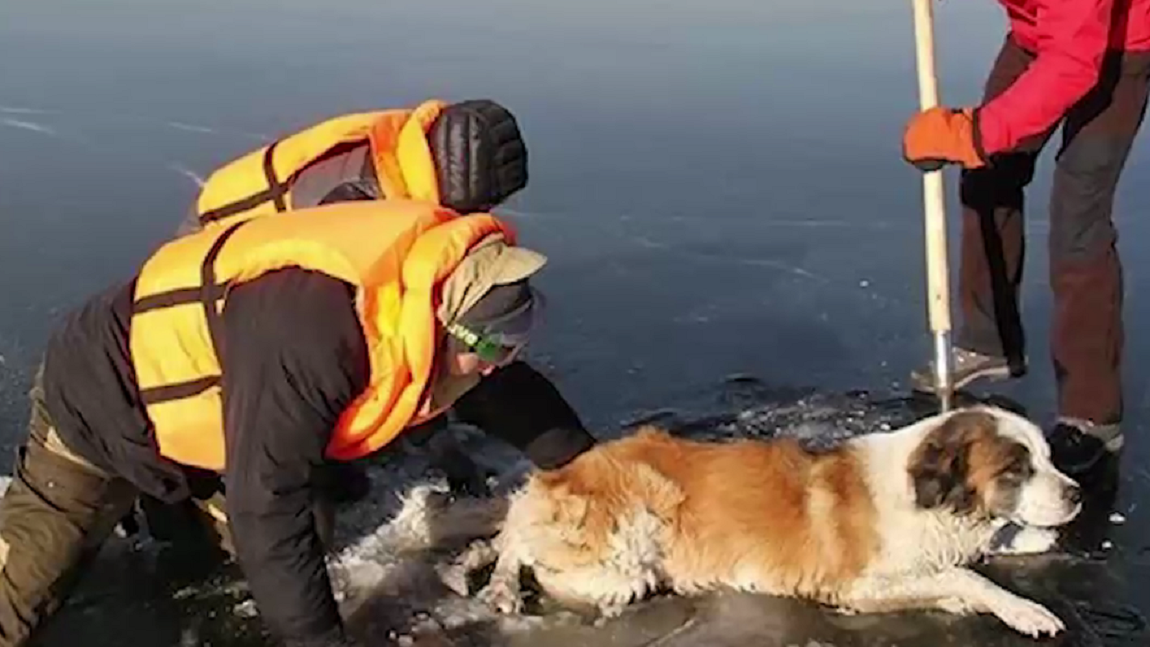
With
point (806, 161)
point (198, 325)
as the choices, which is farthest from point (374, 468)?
point (806, 161)

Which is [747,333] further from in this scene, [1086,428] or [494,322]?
[494,322]

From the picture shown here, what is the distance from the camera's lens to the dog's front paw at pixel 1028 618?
4.16 m

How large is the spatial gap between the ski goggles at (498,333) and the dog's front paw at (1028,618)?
1.64 metres

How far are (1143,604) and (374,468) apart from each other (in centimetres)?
246

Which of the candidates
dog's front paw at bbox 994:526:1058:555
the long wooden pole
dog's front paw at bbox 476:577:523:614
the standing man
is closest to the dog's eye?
dog's front paw at bbox 994:526:1058:555

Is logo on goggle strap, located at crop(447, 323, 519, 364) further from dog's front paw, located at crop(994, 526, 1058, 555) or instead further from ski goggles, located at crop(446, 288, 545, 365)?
dog's front paw, located at crop(994, 526, 1058, 555)

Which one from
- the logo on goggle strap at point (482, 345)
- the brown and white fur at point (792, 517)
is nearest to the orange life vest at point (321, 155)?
the logo on goggle strap at point (482, 345)

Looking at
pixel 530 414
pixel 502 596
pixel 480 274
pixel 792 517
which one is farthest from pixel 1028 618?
pixel 480 274

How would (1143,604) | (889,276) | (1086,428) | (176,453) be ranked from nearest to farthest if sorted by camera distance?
1. (176,453)
2. (1143,604)
3. (1086,428)
4. (889,276)

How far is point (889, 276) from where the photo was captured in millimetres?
6828

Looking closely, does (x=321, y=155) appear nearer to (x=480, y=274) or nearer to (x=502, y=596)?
(x=480, y=274)

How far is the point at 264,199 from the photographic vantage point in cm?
445

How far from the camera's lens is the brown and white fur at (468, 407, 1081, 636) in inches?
175

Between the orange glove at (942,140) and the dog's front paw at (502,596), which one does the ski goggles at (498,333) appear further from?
the orange glove at (942,140)
